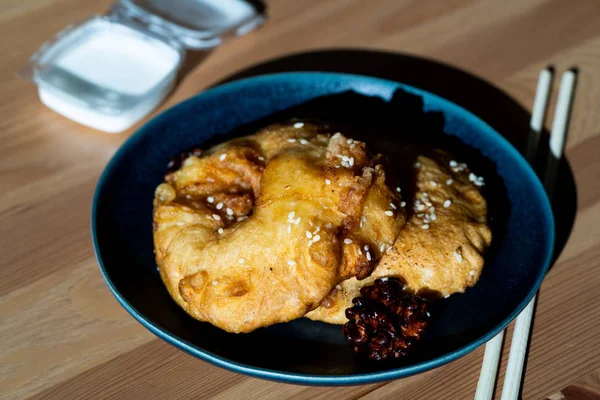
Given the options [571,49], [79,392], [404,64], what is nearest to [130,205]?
[79,392]

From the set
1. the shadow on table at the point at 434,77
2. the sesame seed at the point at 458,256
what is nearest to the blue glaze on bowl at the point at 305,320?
the sesame seed at the point at 458,256

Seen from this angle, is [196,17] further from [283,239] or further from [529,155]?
[283,239]

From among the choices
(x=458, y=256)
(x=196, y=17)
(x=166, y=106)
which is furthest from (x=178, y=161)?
(x=196, y=17)

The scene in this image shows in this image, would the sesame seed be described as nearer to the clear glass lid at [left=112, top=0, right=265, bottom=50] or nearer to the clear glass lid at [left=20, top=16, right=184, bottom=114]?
the clear glass lid at [left=20, top=16, right=184, bottom=114]

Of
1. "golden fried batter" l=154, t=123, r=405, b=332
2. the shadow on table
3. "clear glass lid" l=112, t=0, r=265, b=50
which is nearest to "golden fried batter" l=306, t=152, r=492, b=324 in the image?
"golden fried batter" l=154, t=123, r=405, b=332

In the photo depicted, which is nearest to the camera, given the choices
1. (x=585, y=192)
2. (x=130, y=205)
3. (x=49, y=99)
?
(x=130, y=205)

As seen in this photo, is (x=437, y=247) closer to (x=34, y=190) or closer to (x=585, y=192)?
(x=585, y=192)
